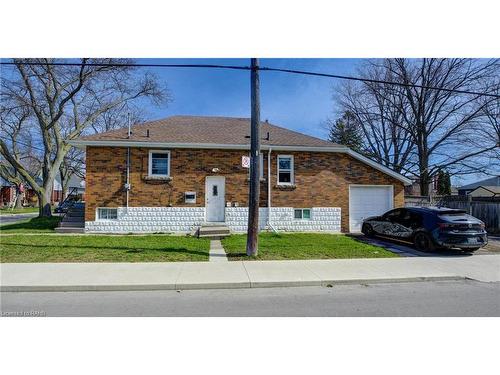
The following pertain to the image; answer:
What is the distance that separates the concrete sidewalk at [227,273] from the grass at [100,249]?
602 millimetres

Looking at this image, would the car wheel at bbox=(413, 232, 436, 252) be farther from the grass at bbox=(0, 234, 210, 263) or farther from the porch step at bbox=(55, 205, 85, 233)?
the porch step at bbox=(55, 205, 85, 233)

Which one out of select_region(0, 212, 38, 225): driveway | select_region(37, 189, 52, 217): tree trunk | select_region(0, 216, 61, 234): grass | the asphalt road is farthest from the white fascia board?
select_region(0, 212, 38, 225): driveway

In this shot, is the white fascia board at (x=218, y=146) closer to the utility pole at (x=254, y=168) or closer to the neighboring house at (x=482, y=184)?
the utility pole at (x=254, y=168)

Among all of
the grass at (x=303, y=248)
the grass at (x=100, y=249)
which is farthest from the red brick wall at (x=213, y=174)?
the grass at (x=303, y=248)

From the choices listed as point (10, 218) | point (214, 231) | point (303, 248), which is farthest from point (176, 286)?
point (10, 218)

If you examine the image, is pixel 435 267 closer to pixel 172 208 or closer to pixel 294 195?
pixel 294 195

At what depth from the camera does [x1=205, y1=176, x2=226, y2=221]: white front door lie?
1318cm

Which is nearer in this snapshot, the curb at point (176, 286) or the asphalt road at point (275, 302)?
the asphalt road at point (275, 302)

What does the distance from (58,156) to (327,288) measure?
21242 millimetres

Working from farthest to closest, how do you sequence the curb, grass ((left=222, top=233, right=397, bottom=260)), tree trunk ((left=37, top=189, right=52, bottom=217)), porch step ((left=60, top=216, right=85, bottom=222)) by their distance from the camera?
tree trunk ((left=37, top=189, right=52, bottom=217))
porch step ((left=60, top=216, right=85, bottom=222))
grass ((left=222, top=233, right=397, bottom=260))
the curb

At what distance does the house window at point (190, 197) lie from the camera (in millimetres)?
12961

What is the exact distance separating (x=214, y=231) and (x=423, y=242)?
735 cm

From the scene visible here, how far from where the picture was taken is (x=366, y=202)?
46.2 ft

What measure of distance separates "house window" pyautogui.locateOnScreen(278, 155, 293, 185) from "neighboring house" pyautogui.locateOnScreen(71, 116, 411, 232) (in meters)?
0.05
